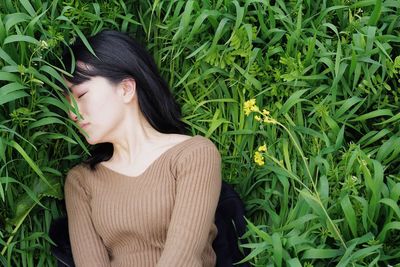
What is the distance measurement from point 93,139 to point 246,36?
60cm

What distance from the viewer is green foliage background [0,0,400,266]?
1892 mm

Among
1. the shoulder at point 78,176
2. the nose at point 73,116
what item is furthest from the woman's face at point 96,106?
the shoulder at point 78,176

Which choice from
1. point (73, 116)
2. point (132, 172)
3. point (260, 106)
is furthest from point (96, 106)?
point (260, 106)

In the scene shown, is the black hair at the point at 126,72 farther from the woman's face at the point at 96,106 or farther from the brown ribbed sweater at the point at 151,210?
the brown ribbed sweater at the point at 151,210

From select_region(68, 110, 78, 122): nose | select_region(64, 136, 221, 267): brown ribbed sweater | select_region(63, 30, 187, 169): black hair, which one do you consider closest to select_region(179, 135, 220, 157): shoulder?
select_region(64, 136, 221, 267): brown ribbed sweater

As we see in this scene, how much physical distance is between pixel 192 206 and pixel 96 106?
433mm

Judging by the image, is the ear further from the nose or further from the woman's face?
the nose

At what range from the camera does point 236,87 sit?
2250 millimetres

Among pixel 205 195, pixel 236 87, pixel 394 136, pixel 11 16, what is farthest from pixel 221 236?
pixel 11 16

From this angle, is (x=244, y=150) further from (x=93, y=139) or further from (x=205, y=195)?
(x=93, y=139)

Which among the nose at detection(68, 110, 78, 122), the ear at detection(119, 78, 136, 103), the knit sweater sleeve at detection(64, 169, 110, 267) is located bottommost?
the knit sweater sleeve at detection(64, 169, 110, 267)

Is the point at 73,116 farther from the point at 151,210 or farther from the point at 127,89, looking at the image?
the point at 151,210

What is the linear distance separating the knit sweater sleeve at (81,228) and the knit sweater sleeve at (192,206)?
0.93ft

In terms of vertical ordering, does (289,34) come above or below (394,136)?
above
